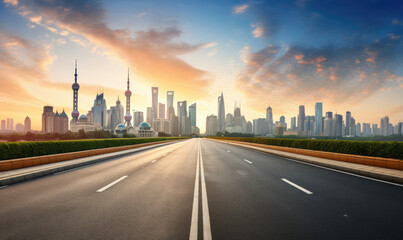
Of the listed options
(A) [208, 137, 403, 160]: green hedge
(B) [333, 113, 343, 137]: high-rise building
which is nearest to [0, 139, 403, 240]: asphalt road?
(A) [208, 137, 403, 160]: green hedge

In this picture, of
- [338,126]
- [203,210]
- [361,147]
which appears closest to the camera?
[203,210]

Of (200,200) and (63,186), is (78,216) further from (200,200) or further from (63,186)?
(63,186)

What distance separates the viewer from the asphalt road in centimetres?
377

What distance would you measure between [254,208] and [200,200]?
1.48m

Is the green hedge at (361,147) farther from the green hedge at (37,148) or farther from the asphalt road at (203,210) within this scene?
the green hedge at (37,148)

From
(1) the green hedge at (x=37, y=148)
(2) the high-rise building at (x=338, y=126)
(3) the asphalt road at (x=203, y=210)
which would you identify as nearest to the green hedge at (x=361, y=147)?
(3) the asphalt road at (x=203, y=210)

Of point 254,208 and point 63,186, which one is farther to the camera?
point 63,186

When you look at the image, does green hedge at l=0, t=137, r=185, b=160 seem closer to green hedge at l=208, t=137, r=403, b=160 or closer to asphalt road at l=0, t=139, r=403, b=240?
asphalt road at l=0, t=139, r=403, b=240

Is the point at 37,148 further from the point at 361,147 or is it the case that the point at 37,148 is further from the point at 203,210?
the point at 361,147

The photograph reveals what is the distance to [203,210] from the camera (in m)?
4.87

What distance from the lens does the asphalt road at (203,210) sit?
3.77 m

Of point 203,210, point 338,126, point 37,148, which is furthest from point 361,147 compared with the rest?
point 338,126

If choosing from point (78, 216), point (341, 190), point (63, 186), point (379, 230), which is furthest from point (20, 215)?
point (341, 190)

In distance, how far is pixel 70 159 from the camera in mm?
14312
